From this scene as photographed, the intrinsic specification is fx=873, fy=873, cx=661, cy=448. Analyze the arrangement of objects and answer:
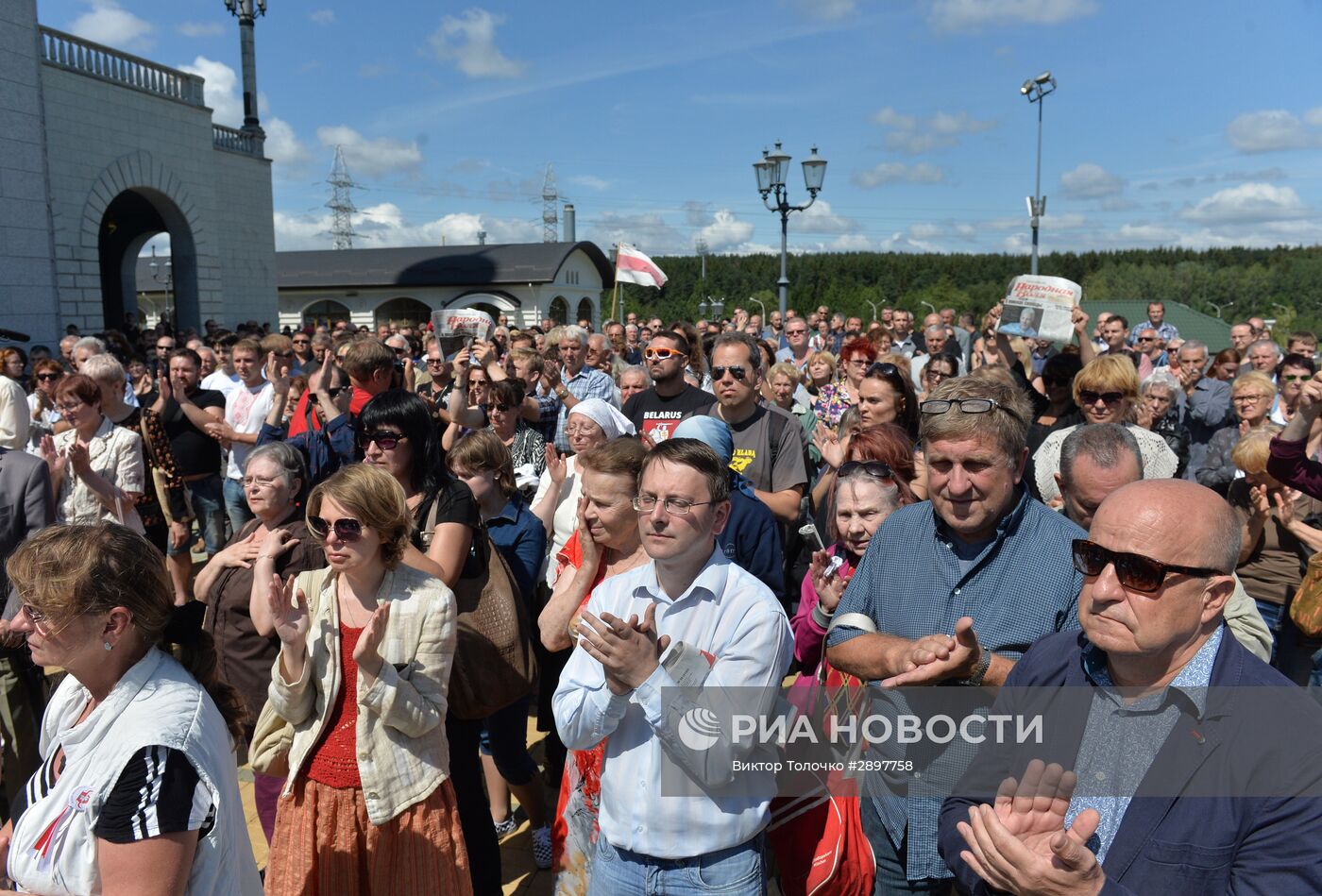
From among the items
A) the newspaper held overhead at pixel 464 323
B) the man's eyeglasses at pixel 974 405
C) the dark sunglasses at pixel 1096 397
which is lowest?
the dark sunglasses at pixel 1096 397

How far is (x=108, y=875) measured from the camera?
1.71 meters

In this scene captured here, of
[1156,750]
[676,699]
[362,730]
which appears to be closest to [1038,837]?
[1156,750]

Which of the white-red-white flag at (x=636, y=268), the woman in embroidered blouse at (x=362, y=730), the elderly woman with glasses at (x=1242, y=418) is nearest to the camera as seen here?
the woman in embroidered blouse at (x=362, y=730)

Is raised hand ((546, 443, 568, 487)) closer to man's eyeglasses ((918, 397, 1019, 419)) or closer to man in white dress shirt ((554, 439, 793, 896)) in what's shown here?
man in white dress shirt ((554, 439, 793, 896))

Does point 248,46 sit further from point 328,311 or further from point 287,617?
point 287,617

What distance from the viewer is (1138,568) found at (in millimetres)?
1663

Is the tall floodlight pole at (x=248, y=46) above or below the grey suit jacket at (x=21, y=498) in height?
above

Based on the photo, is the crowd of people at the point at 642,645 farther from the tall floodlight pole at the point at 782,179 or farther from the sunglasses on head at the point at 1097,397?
the tall floodlight pole at the point at 782,179

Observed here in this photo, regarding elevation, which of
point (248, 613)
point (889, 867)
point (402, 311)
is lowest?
point (889, 867)

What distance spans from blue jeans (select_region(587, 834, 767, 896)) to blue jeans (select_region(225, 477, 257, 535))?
528 cm

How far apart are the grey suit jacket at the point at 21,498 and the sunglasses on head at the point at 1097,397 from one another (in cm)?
498

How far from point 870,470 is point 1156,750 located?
156 centimetres

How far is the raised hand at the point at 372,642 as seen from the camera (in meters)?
2.45

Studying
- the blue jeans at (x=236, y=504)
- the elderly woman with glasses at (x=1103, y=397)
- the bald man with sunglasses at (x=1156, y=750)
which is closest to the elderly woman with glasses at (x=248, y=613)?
the bald man with sunglasses at (x=1156, y=750)
